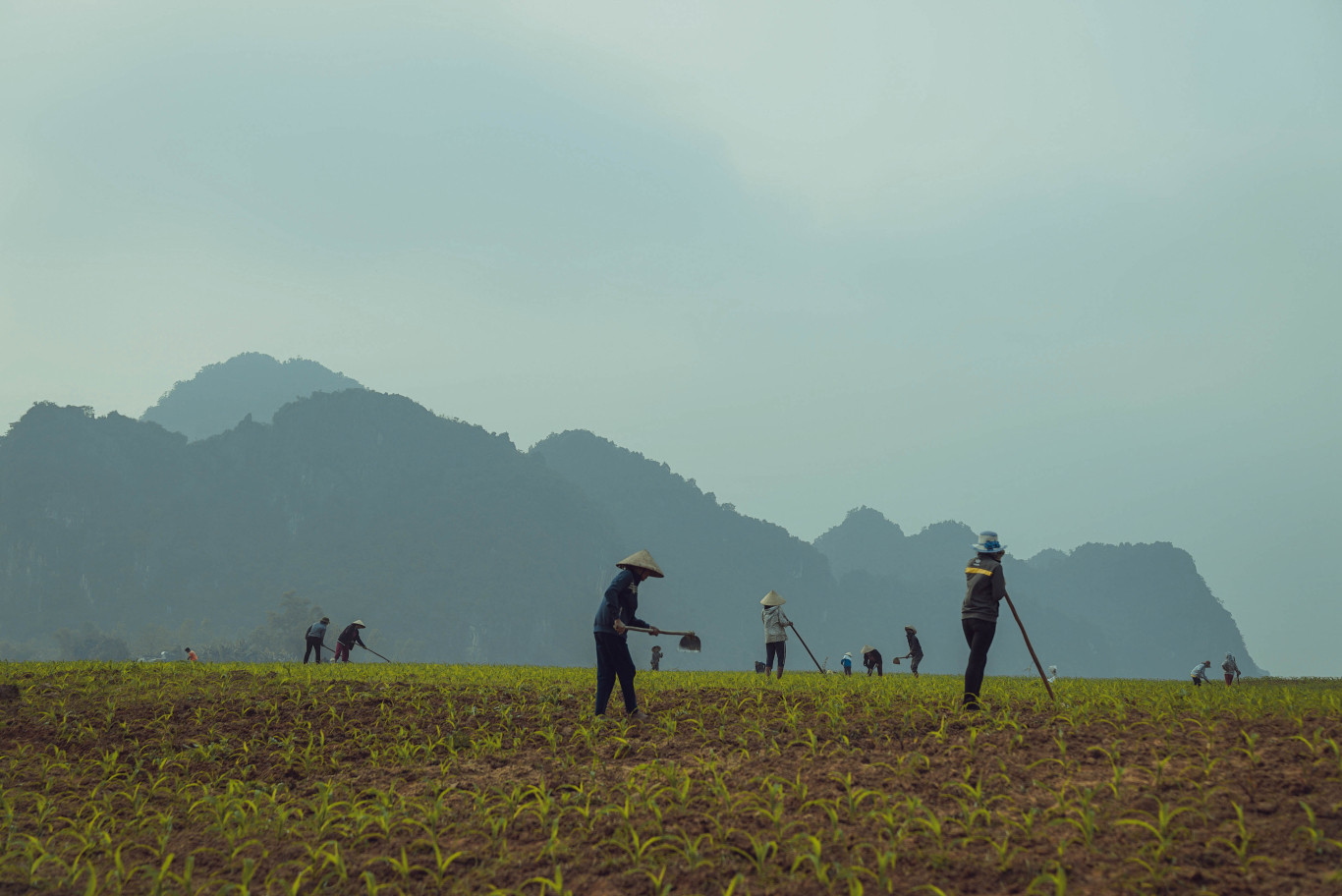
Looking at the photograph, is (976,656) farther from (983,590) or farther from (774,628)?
(774,628)

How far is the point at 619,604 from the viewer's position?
35.7ft

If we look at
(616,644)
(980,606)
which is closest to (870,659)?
(980,606)

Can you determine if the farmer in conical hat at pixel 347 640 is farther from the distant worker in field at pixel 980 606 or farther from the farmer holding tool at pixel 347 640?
the distant worker in field at pixel 980 606

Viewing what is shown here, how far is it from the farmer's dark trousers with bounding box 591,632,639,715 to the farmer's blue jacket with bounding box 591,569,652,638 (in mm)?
132

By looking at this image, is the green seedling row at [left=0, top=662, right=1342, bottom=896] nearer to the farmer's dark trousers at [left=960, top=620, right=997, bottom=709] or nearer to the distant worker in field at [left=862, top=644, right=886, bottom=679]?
the farmer's dark trousers at [left=960, top=620, right=997, bottom=709]

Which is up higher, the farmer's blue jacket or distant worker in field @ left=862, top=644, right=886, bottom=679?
the farmer's blue jacket

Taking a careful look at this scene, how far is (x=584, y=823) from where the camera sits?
6719 millimetres

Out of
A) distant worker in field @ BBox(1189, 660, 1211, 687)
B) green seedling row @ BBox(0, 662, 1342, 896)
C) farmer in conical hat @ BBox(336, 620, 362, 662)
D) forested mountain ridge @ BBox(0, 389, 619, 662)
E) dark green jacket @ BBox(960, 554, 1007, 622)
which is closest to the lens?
green seedling row @ BBox(0, 662, 1342, 896)

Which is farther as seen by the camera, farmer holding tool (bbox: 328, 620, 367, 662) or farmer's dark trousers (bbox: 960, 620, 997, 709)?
farmer holding tool (bbox: 328, 620, 367, 662)

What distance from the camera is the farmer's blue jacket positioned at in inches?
422

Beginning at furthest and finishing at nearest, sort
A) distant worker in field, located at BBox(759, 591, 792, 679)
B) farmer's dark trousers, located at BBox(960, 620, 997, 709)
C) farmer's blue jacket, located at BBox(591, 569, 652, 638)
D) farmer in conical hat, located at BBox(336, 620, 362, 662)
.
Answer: farmer in conical hat, located at BBox(336, 620, 362, 662)
distant worker in field, located at BBox(759, 591, 792, 679)
farmer's blue jacket, located at BBox(591, 569, 652, 638)
farmer's dark trousers, located at BBox(960, 620, 997, 709)

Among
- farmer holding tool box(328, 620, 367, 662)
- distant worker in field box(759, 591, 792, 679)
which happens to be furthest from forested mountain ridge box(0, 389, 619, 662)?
distant worker in field box(759, 591, 792, 679)

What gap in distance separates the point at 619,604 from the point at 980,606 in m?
4.74

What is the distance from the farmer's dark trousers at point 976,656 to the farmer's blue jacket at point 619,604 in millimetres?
4205
